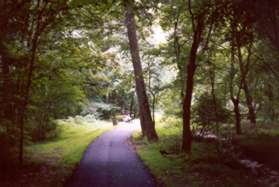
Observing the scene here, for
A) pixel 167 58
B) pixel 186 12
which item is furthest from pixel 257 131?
pixel 186 12

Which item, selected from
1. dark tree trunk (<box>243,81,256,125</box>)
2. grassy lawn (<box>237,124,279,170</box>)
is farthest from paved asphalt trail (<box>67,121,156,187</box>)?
dark tree trunk (<box>243,81,256,125</box>)

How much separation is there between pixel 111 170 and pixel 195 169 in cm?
269

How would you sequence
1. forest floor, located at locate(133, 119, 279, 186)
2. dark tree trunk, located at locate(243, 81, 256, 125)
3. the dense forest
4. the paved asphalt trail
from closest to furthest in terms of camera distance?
1. forest floor, located at locate(133, 119, 279, 186)
2. the paved asphalt trail
3. the dense forest
4. dark tree trunk, located at locate(243, 81, 256, 125)

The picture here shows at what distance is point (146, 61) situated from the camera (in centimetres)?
2114

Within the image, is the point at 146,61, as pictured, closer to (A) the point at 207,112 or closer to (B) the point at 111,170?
(A) the point at 207,112

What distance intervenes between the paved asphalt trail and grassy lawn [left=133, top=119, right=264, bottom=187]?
402 millimetres

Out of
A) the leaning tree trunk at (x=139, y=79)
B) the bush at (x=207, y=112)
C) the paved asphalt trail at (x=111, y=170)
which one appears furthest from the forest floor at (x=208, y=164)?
the leaning tree trunk at (x=139, y=79)

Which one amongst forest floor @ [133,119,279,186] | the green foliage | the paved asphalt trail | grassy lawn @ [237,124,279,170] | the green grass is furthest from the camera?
the green foliage

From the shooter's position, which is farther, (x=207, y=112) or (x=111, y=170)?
(x=207, y=112)

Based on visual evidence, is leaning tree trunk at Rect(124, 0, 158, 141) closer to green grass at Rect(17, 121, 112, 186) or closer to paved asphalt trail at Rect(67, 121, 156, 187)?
paved asphalt trail at Rect(67, 121, 156, 187)

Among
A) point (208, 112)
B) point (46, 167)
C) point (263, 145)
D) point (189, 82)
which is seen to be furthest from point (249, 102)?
point (46, 167)

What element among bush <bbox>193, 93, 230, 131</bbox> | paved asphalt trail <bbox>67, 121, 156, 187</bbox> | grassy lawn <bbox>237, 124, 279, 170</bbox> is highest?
bush <bbox>193, 93, 230, 131</bbox>

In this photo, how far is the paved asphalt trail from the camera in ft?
32.1

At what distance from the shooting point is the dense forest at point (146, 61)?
12.4m
